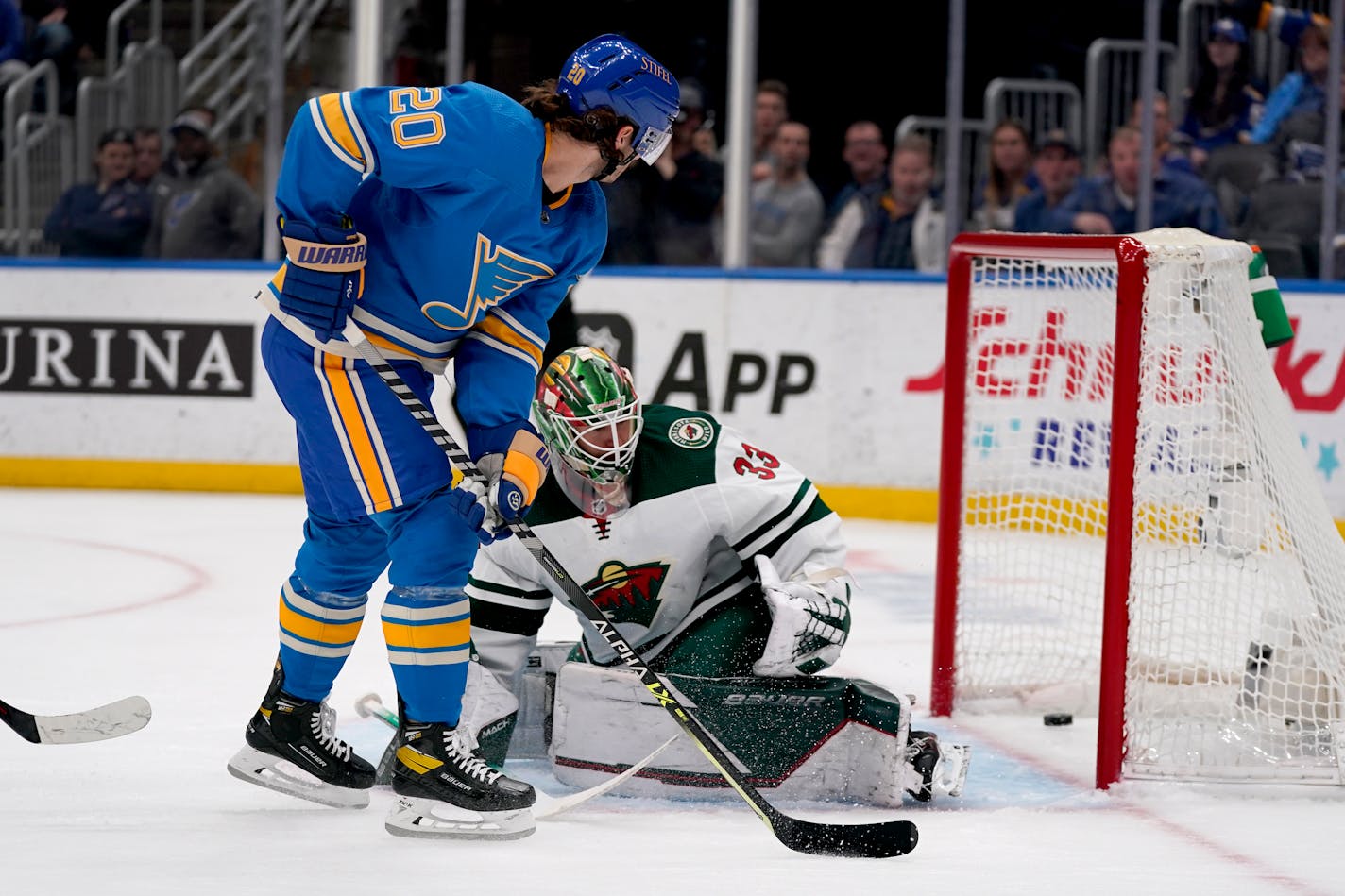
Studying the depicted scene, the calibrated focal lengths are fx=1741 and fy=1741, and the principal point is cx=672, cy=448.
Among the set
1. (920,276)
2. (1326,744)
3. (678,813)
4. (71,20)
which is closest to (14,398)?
(71,20)

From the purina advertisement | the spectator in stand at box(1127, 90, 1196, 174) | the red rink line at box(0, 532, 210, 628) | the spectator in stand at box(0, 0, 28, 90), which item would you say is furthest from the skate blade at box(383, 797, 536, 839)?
the spectator in stand at box(0, 0, 28, 90)

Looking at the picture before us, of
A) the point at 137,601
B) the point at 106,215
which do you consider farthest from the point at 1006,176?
the point at 137,601

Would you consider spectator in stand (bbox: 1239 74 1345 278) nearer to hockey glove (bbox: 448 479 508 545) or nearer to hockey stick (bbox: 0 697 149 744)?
hockey glove (bbox: 448 479 508 545)

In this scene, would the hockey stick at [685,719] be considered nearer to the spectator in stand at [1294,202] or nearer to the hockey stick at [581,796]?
the hockey stick at [581,796]

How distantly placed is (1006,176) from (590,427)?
153 inches

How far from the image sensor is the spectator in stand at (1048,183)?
234 inches

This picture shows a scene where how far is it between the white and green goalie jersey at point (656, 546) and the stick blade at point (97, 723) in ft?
1.64

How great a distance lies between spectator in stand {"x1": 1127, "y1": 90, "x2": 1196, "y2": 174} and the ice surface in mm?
2806

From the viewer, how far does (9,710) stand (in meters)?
2.43

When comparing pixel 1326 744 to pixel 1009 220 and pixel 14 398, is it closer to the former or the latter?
pixel 1009 220

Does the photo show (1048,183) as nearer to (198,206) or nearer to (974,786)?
(198,206)

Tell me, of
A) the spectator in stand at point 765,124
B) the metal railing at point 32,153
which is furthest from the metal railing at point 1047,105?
the metal railing at point 32,153

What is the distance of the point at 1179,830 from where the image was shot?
246 centimetres

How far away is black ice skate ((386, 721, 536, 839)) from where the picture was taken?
2.29m
